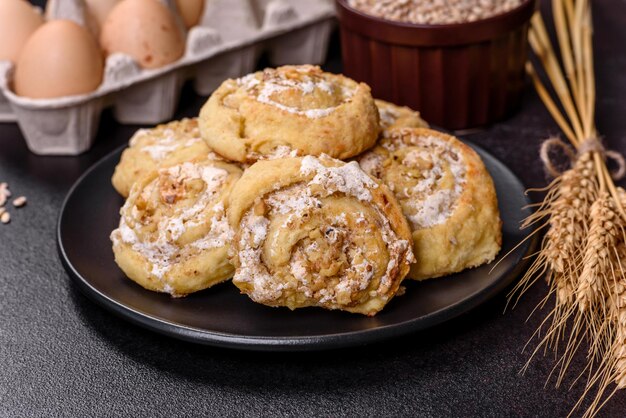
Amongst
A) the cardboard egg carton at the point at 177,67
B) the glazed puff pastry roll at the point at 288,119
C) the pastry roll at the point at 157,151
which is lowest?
the cardboard egg carton at the point at 177,67

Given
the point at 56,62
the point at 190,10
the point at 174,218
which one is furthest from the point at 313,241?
the point at 190,10

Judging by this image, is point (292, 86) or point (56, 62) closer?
point (292, 86)

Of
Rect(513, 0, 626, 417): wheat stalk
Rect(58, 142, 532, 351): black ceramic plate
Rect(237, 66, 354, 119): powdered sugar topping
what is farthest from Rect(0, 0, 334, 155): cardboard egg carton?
Rect(513, 0, 626, 417): wheat stalk

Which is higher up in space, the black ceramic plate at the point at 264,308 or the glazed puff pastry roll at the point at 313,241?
the glazed puff pastry roll at the point at 313,241

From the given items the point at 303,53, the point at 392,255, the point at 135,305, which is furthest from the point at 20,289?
the point at 303,53

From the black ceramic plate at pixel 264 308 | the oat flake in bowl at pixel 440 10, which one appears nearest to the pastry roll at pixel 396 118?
the black ceramic plate at pixel 264 308

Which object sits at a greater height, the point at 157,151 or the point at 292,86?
the point at 292,86

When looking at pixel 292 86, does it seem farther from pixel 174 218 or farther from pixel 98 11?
pixel 98 11

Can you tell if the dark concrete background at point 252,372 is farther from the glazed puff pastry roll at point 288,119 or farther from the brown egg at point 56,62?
the brown egg at point 56,62
